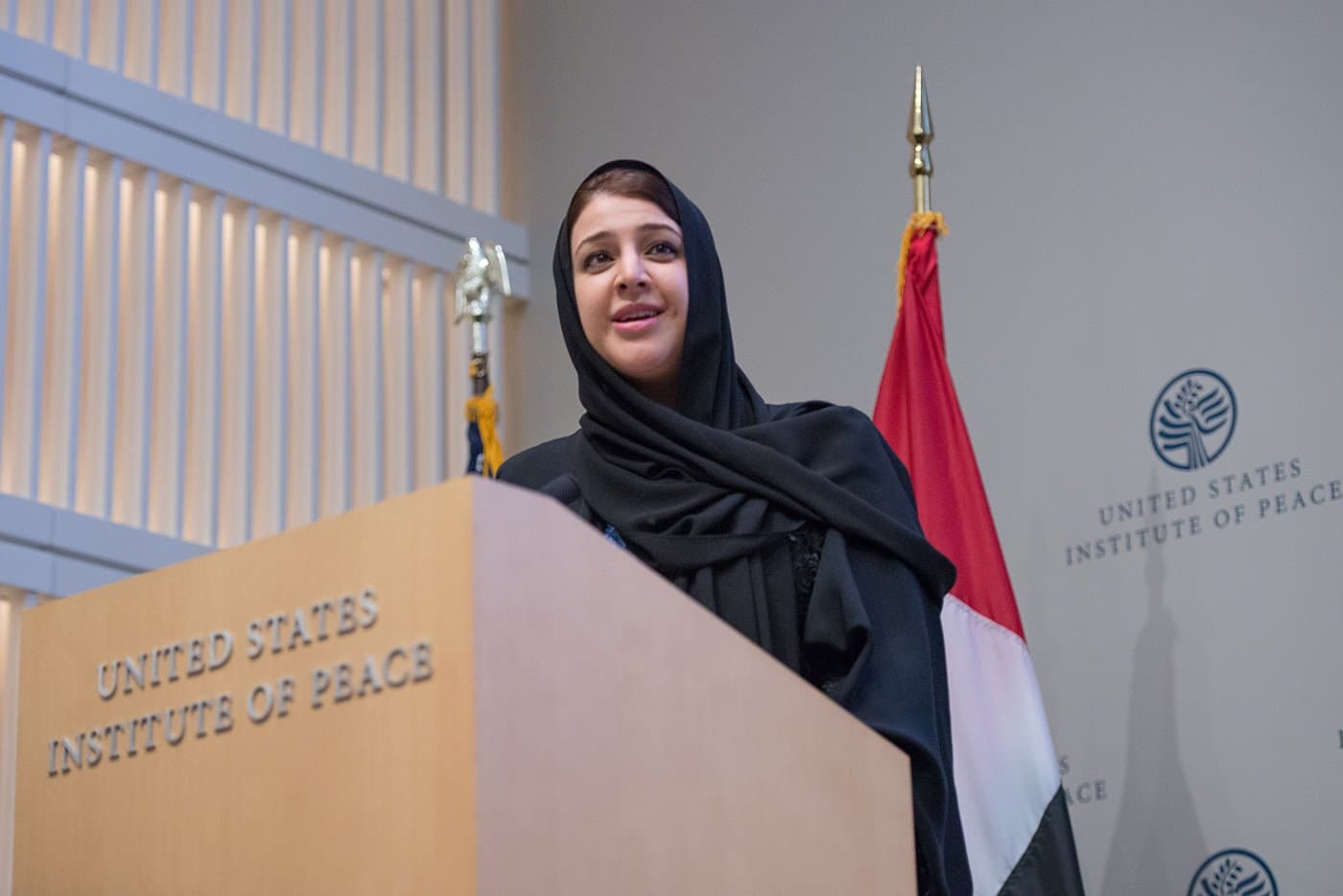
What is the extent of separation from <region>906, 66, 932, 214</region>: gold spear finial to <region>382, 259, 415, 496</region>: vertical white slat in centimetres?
204

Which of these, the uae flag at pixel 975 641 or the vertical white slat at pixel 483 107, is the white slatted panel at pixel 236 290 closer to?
the vertical white slat at pixel 483 107

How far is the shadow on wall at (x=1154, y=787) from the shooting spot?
3992 millimetres

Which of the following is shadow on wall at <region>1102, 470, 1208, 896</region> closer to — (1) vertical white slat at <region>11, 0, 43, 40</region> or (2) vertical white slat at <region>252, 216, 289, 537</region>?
(2) vertical white slat at <region>252, 216, 289, 537</region>

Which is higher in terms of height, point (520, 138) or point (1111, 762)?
point (520, 138)

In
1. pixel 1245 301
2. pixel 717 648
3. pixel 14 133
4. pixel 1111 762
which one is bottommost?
pixel 717 648

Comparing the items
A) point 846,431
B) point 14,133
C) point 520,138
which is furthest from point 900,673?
point 520,138

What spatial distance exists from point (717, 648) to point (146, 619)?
20.0 inches

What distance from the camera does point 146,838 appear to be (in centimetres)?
170

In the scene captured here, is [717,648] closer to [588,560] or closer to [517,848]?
[588,560]

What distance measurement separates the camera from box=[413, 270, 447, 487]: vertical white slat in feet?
18.8

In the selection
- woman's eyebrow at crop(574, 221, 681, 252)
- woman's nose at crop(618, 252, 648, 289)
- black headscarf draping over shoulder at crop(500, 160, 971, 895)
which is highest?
woman's eyebrow at crop(574, 221, 681, 252)

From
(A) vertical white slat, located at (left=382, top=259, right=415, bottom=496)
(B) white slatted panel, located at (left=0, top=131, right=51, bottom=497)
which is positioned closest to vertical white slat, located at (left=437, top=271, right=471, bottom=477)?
(A) vertical white slat, located at (left=382, top=259, right=415, bottom=496)

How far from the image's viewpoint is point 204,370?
522 centimetres

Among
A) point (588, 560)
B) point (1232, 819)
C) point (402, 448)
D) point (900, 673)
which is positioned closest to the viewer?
point (588, 560)
